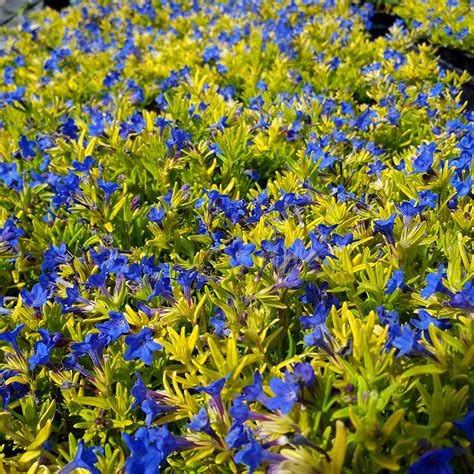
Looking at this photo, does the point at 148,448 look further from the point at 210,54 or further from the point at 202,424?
the point at 210,54

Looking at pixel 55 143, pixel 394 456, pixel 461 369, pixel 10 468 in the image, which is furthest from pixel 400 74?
pixel 10 468

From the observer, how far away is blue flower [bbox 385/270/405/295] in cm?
168

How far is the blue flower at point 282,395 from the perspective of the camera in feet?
4.33

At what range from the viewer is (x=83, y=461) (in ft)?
4.75

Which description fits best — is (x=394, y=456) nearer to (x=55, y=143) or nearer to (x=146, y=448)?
(x=146, y=448)

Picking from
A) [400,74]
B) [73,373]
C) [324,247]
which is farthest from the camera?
[400,74]

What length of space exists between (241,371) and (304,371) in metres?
0.39

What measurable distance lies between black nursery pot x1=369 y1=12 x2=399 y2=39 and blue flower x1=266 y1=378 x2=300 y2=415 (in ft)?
19.4

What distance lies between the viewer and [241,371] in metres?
1.69

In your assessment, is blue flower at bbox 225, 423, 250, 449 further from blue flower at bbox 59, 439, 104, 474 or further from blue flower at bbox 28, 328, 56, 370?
blue flower at bbox 28, 328, 56, 370

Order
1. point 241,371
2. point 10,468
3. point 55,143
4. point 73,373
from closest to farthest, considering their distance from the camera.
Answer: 1. point 10,468
2. point 241,371
3. point 73,373
4. point 55,143

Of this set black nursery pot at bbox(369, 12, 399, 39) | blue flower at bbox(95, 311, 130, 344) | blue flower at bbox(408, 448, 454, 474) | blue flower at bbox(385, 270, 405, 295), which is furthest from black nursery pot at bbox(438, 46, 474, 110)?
blue flower at bbox(408, 448, 454, 474)

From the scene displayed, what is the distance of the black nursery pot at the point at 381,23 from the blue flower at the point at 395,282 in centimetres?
540

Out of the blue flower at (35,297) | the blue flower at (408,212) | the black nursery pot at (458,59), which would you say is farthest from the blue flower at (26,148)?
the black nursery pot at (458,59)
